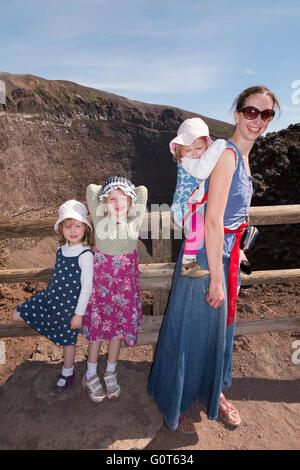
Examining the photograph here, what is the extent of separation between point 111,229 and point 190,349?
3.22 ft

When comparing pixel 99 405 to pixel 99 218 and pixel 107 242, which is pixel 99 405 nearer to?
pixel 107 242

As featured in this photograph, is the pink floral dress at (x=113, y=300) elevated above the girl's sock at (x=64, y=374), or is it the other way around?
the pink floral dress at (x=113, y=300)

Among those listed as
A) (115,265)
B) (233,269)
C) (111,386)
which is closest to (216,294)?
(233,269)

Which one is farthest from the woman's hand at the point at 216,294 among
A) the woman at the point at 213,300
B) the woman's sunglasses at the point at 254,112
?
the woman's sunglasses at the point at 254,112

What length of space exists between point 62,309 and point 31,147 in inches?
1321

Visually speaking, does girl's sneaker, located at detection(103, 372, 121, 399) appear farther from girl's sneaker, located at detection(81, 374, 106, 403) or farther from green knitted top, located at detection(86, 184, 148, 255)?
green knitted top, located at detection(86, 184, 148, 255)

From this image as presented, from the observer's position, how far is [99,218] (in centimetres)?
246

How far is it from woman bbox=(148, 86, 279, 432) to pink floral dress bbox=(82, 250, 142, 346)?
1.03ft

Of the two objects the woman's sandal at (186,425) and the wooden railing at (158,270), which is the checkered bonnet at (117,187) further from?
the woman's sandal at (186,425)

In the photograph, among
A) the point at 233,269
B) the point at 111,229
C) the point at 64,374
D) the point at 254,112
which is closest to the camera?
the point at 254,112

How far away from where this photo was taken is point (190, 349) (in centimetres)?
228

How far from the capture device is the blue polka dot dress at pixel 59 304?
8.21 feet

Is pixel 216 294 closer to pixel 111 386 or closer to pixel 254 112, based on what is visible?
pixel 254 112

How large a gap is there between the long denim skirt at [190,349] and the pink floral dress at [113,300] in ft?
1.04
